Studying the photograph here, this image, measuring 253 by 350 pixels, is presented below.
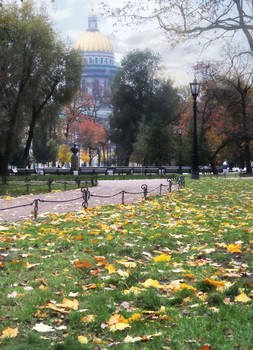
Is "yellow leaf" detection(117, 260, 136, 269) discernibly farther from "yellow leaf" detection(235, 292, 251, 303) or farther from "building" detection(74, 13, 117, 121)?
"building" detection(74, 13, 117, 121)

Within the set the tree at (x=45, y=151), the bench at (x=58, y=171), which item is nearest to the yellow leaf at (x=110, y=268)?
the bench at (x=58, y=171)

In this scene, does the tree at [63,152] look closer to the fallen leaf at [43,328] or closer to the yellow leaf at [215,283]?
the yellow leaf at [215,283]

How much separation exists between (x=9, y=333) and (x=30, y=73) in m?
32.8

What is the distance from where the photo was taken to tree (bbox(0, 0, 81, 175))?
33750mm

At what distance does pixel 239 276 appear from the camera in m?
5.60

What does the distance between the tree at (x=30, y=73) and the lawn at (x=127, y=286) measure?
25070mm

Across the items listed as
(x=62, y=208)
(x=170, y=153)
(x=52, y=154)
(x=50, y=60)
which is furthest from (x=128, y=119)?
(x=62, y=208)

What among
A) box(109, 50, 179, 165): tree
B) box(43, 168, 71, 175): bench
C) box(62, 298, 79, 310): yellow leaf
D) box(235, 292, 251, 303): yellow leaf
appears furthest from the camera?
box(109, 50, 179, 165): tree

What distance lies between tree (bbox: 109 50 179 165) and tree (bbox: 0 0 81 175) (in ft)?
66.0

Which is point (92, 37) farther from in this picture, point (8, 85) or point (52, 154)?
point (8, 85)

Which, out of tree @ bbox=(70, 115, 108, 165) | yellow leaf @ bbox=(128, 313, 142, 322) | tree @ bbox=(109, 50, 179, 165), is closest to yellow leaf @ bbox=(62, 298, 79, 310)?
yellow leaf @ bbox=(128, 313, 142, 322)

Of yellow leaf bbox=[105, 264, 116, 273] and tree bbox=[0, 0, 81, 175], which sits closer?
yellow leaf bbox=[105, 264, 116, 273]

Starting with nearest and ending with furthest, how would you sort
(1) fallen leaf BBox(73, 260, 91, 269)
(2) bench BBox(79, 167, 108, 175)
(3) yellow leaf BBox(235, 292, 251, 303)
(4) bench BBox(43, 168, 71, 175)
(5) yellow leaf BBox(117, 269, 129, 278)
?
(3) yellow leaf BBox(235, 292, 251, 303) < (5) yellow leaf BBox(117, 269, 129, 278) < (1) fallen leaf BBox(73, 260, 91, 269) < (2) bench BBox(79, 167, 108, 175) < (4) bench BBox(43, 168, 71, 175)

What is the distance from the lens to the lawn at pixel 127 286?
3883 millimetres
